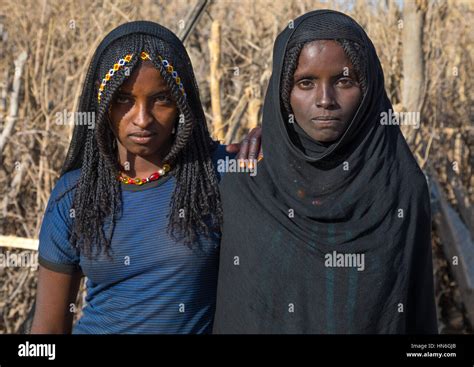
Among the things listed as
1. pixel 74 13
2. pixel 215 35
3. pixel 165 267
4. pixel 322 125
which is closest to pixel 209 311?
pixel 165 267

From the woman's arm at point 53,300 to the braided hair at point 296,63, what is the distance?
2.49 feet

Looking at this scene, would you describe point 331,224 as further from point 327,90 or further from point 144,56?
point 144,56

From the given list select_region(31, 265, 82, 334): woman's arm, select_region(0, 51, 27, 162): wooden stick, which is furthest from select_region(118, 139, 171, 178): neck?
select_region(0, 51, 27, 162): wooden stick

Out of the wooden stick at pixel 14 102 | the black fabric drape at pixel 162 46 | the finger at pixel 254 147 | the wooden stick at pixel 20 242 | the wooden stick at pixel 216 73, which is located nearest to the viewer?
the black fabric drape at pixel 162 46

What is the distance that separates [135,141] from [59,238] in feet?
1.16

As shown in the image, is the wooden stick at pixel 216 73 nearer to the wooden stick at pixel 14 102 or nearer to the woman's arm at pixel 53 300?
the wooden stick at pixel 14 102

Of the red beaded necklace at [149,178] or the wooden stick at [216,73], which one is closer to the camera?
the red beaded necklace at [149,178]

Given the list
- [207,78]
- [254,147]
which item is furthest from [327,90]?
[207,78]

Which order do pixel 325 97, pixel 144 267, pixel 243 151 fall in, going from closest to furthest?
pixel 325 97 → pixel 144 267 → pixel 243 151

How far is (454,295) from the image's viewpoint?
5121 millimetres

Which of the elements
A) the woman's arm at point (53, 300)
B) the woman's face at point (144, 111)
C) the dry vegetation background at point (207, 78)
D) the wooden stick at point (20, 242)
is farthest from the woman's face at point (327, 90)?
the dry vegetation background at point (207, 78)

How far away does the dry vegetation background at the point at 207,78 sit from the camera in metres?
4.43

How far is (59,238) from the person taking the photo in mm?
2229

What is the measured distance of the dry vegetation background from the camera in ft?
14.5
